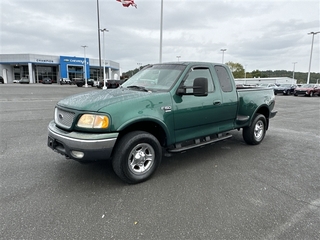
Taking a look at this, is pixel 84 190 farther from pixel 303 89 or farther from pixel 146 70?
pixel 303 89

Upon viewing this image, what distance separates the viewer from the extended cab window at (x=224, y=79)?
4508 millimetres

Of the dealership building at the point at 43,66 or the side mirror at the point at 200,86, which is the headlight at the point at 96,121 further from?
the dealership building at the point at 43,66

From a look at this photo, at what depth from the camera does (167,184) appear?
3.35 m

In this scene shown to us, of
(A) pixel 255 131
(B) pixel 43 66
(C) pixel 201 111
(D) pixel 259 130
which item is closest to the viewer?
(C) pixel 201 111

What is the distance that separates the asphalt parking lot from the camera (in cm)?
233

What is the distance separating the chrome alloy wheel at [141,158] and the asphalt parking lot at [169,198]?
0.25 m

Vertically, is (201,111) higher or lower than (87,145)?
higher

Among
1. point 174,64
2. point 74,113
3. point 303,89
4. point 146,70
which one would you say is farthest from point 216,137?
point 303,89

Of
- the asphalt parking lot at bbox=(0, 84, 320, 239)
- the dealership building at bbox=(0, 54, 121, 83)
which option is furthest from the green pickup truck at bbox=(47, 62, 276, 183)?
the dealership building at bbox=(0, 54, 121, 83)

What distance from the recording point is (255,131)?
5.40 m

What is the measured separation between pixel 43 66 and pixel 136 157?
66646 mm

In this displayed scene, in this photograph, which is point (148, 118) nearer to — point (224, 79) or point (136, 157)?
point (136, 157)

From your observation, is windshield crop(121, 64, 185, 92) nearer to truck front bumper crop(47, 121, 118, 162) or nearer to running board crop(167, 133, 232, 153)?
running board crop(167, 133, 232, 153)

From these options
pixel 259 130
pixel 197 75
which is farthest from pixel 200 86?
pixel 259 130
